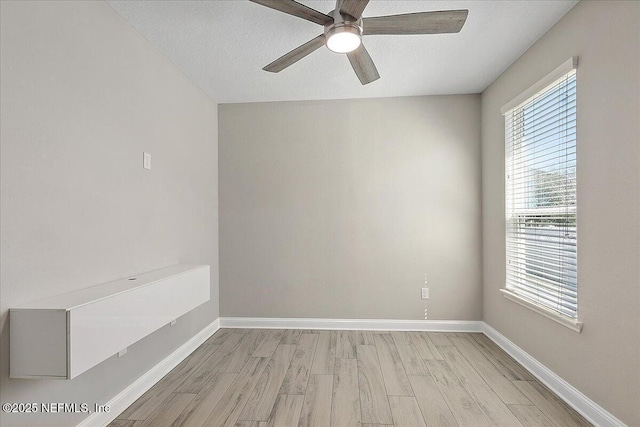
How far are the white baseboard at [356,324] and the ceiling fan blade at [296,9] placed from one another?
9.42 feet

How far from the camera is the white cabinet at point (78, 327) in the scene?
4.83 ft

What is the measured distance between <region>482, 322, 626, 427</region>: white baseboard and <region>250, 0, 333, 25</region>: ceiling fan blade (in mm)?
2579

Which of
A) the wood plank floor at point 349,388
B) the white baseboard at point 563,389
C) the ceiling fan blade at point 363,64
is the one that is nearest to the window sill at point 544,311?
the white baseboard at point 563,389

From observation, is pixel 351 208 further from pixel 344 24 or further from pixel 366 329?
pixel 344 24

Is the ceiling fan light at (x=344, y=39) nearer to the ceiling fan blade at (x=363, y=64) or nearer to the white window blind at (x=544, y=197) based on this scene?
the ceiling fan blade at (x=363, y=64)

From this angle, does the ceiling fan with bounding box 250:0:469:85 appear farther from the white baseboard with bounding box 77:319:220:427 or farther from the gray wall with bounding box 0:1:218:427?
the white baseboard with bounding box 77:319:220:427

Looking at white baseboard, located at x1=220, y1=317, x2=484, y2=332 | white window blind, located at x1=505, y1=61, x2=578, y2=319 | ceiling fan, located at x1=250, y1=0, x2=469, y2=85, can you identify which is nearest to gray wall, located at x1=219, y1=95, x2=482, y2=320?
white baseboard, located at x1=220, y1=317, x2=484, y2=332

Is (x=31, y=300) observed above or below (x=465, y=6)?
below

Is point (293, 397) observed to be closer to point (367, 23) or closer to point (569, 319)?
point (569, 319)

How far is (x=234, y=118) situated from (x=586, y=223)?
3.27 m

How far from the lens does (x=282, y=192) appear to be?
3.88 meters

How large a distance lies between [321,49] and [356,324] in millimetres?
2650

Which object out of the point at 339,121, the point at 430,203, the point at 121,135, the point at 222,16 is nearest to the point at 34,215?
the point at 121,135

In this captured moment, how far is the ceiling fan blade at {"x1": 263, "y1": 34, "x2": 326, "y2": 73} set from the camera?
2092 mm
